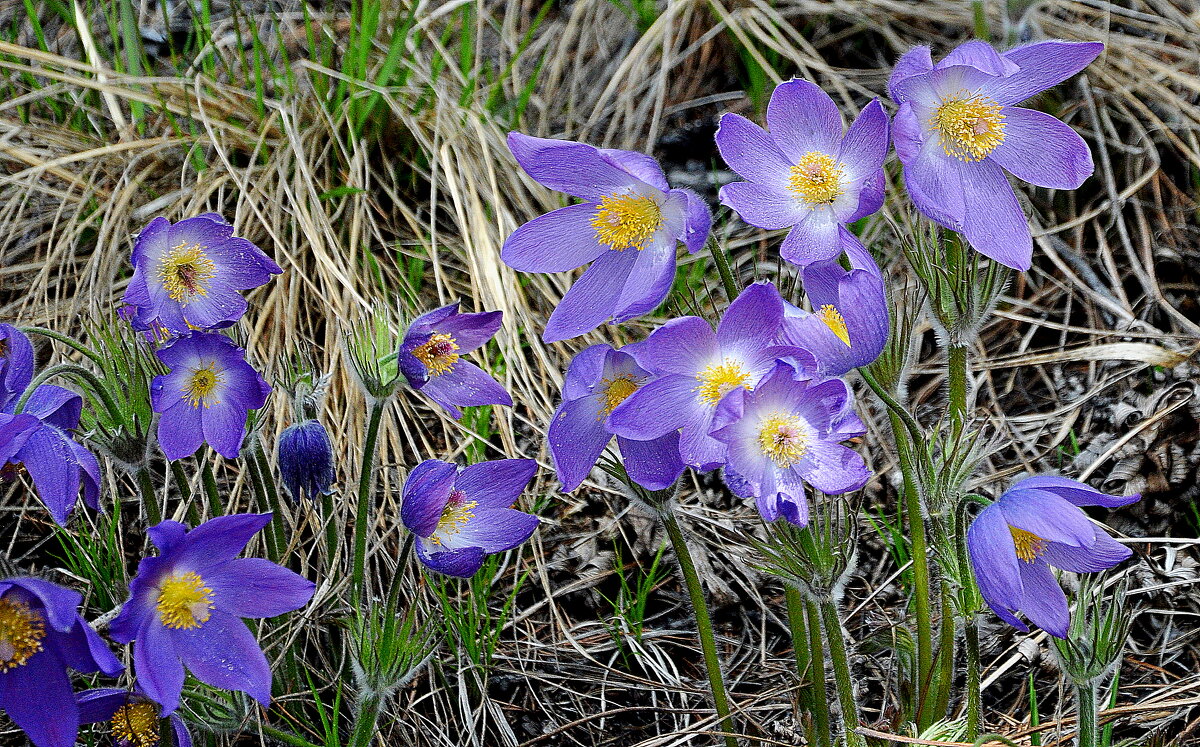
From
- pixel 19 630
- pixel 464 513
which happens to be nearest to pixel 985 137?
pixel 464 513

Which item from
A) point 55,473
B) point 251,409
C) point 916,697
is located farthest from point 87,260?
point 916,697

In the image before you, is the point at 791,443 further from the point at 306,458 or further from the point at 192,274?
the point at 192,274

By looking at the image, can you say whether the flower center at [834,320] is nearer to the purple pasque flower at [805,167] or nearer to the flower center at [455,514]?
the purple pasque flower at [805,167]

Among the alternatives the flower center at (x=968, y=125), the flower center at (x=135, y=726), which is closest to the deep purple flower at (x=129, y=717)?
the flower center at (x=135, y=726)

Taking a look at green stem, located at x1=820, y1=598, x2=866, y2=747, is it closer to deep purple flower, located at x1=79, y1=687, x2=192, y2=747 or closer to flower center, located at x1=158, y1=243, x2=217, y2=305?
deep purple flower, located at x1=79, y1=687, x2=192, y2=747

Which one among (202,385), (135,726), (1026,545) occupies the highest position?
(202,385)

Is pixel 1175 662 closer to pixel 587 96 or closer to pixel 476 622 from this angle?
pixel 476 622
